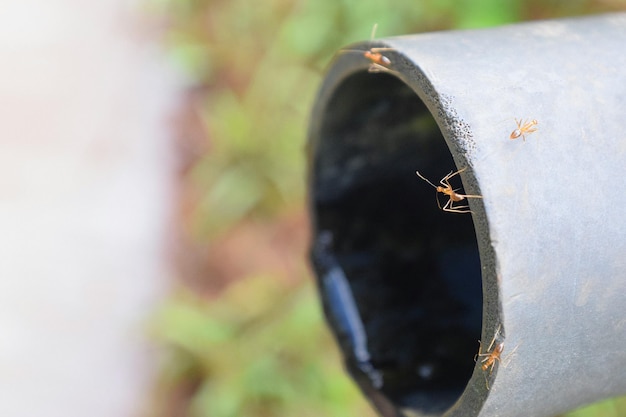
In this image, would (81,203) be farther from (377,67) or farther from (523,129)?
(523,129)

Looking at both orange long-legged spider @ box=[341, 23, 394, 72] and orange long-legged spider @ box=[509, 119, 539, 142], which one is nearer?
orange long-legged spider @ box=[509, 119, 539, 142]

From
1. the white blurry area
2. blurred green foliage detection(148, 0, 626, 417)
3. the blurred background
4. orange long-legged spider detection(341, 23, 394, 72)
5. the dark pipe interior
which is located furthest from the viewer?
the white blurry area

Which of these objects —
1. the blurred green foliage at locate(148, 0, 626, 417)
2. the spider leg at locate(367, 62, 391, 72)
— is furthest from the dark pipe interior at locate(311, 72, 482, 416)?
the blurred green foliage at locate(148, 0, 626, 417)

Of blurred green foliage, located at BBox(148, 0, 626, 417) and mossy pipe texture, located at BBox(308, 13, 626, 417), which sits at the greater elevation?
mossy pipe texture, located at BBox(308, 13, 626, 417)

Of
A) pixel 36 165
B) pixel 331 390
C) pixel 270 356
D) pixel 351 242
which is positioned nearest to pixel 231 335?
pixel 270 356

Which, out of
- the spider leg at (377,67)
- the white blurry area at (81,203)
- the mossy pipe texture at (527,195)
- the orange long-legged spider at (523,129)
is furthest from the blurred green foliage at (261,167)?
the orange long-legged spider at (523,129)

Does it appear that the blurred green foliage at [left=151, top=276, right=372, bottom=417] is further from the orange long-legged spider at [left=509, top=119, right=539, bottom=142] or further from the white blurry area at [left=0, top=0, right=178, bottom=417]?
the orange long-legged spider at [left=509, top=119, right=539, bottom=142]

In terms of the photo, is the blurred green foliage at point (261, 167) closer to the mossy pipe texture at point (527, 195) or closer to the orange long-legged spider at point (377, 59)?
the mossy pipe texture at point (527, 195)

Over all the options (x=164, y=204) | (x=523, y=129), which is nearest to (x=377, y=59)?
(x=523, y=129)

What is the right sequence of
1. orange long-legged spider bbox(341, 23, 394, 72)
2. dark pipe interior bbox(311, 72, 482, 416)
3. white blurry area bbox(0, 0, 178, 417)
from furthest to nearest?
white blurry area bbox(0, 0, 178, 417), dark pipe interior bbox(311, 72, 482, 416), orange long-legged spider bbox(341, 23, 394, 72)
